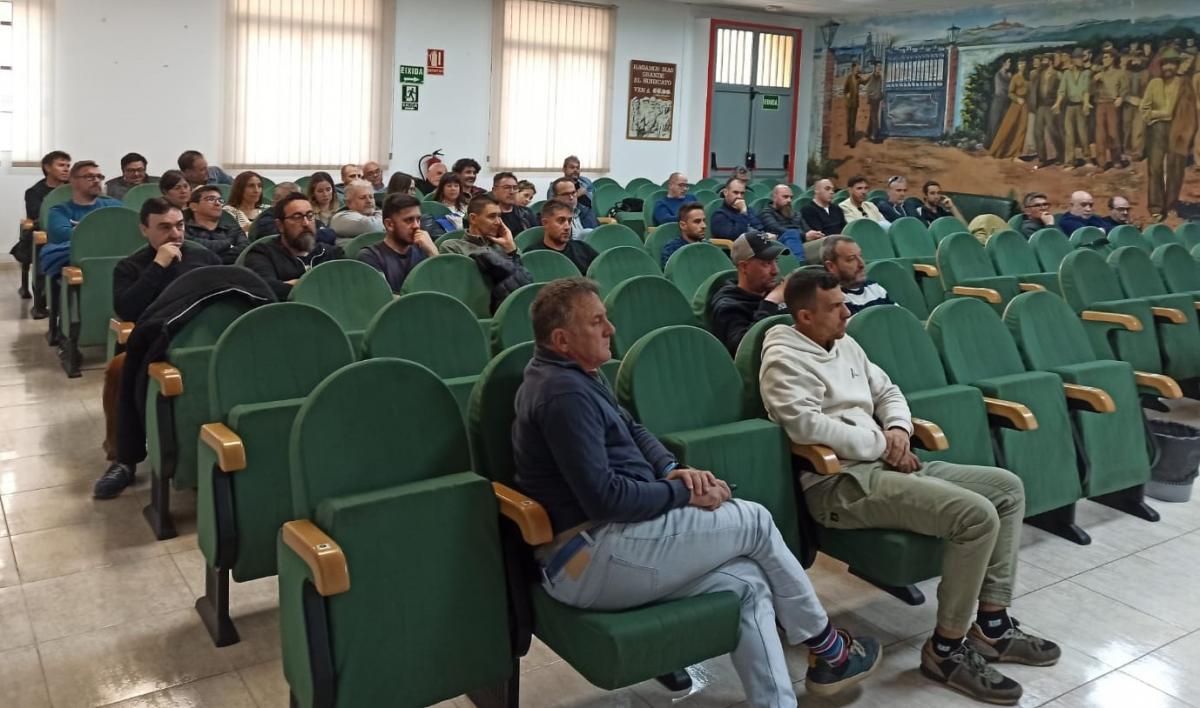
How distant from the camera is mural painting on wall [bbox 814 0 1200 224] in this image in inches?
432

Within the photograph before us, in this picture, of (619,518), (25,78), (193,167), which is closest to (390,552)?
(619,518)

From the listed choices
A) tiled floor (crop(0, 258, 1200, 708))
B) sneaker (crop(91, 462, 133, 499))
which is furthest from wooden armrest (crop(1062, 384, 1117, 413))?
sneaker (crop(91, 462, 133, 499))

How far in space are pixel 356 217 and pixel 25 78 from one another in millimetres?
5054

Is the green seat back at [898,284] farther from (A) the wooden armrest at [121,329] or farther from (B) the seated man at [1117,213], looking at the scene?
(B) the seated man at [1117,213]

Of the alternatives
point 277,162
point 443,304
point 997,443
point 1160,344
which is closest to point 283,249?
point 443,304

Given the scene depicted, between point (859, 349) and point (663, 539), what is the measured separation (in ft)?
3.99

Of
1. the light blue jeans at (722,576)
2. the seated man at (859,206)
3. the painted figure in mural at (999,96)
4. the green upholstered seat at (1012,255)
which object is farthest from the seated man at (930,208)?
the light blue jeans at (722,576)

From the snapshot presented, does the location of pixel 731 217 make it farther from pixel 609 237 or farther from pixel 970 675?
pixel 970 675

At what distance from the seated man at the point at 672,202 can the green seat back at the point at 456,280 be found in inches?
169

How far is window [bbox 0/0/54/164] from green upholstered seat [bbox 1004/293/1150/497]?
8527 mm

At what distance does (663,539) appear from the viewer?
92.8 inches

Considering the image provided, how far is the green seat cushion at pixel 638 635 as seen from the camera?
2209 mm

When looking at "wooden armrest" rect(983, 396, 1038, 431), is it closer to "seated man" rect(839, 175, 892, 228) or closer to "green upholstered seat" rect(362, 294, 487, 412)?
"green upholstered seat" rect(362, 294, 487, 412)

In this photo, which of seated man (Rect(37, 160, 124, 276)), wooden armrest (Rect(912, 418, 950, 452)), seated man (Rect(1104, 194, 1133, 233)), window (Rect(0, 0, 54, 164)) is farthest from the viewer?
seated man (Rect(1104, 194, 1133, 233))
